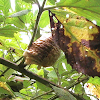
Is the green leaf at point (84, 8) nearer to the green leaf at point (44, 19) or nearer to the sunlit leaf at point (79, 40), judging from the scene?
the sunlit leaf at point (79, 40)

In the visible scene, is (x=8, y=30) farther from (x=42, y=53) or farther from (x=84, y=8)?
(x=84, y=8)

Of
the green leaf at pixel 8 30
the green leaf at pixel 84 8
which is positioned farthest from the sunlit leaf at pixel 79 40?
the green leaf at pixel 8 30

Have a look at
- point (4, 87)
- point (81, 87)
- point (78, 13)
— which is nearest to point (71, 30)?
point (78, 13)

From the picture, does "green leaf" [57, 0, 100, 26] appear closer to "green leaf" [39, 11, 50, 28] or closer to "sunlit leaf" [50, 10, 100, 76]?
"sunlit leaf" [50, 10, 100, 76]

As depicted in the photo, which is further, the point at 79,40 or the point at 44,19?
the point at 44,19

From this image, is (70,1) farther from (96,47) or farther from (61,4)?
(96,47)

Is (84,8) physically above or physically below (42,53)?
above

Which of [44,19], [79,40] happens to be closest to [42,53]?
[79,40]
